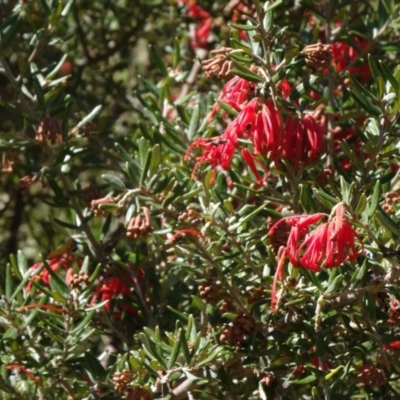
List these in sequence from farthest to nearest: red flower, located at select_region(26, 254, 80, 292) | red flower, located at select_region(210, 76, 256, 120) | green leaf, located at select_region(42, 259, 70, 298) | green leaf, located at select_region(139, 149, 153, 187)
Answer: red flower, located at select_region(26, 254, 80, 292) → green leaf, located at select_region(42, 259, 70, 298) → green leaf, located at select_region(139, 149, 153, 187) → red flower, located at select_region(210, 76, 256, 120)

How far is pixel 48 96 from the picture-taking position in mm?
2107

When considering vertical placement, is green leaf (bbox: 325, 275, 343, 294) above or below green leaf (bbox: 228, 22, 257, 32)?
below

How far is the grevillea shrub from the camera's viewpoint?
1.57m

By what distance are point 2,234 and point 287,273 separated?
182cm

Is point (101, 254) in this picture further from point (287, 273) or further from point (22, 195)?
point (22, 195)

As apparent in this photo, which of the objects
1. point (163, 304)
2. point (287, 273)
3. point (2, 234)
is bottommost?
point (2, 234)

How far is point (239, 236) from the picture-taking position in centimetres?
172

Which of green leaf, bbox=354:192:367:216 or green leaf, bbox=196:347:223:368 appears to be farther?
green leaf, bbox=196:347:223:368

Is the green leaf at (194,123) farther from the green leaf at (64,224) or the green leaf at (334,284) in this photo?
the green leaf at (334,284)

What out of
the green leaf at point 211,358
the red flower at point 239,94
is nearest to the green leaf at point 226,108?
the red flower at point 239,94

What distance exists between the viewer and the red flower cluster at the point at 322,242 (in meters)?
1.40

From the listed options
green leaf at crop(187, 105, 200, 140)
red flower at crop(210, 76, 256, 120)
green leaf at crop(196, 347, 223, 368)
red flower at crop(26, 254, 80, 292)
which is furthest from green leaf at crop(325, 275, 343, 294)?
red flower at crop(26, 254, 80, 292)

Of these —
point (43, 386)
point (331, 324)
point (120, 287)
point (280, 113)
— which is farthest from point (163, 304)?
point (280, 113)

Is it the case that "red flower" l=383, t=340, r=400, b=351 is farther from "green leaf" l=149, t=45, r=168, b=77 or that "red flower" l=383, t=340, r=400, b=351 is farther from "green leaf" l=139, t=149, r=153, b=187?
"green leaf" l=149, t=45, r=168, b=77
